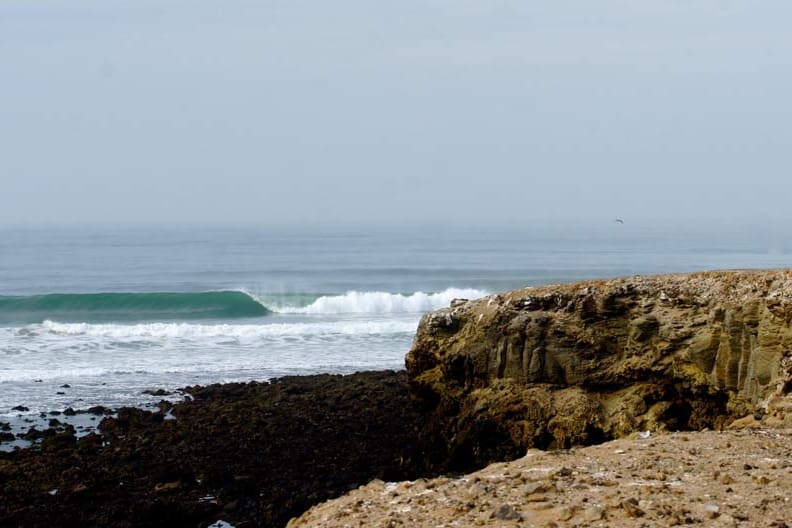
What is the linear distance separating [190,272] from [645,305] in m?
53.9

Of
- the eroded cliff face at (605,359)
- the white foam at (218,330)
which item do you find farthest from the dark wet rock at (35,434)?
the white foam at (218,330)

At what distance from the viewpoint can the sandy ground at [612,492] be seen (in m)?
7.26

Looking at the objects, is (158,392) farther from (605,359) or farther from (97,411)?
(605,359)

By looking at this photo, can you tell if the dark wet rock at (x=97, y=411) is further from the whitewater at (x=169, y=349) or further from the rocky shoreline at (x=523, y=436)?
the rocky shoreline at (x=523, y=436)

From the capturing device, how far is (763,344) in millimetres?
11984

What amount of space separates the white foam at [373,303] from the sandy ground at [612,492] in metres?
37.0

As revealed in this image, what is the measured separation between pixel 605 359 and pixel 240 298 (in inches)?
1400

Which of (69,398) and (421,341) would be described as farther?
(69,398)

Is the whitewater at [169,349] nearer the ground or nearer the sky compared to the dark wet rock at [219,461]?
nearer the ground

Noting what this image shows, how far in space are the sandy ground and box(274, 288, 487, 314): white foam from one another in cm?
3702

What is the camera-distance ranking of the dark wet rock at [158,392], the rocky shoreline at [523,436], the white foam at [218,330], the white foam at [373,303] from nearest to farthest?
the rocky shoreline at [523,436] < the dark wet rock at [158,392] < the white foam at [218,330] < the white foam at [373,303]

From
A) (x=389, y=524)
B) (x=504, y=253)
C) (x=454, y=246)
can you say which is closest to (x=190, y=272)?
(x=504, y=253)

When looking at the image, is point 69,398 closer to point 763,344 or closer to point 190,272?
point 763,344

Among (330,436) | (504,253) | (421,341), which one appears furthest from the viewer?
(504,253)
